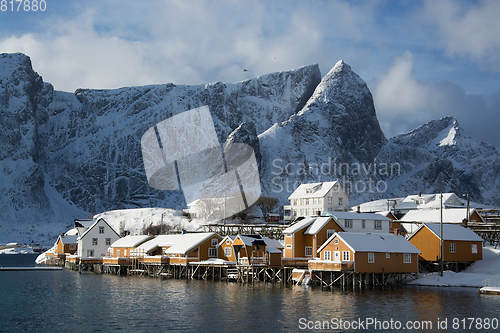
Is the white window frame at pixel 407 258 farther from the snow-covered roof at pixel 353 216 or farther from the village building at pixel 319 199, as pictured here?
the village building at pixel 319 199

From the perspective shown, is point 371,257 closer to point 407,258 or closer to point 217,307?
point 407,258

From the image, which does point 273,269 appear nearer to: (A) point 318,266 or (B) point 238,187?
(A) point 318,266

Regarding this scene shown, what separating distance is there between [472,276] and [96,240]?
190 feet

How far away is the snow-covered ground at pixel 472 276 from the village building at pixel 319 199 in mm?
46614

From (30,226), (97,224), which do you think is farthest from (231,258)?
(30,226)

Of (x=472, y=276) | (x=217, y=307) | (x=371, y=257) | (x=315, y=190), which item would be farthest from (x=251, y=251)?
(x=315, y=190)

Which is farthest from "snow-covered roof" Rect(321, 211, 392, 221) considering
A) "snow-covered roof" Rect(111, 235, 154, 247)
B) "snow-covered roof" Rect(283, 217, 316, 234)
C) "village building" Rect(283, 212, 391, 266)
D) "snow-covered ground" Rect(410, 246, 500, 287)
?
"snow-covered roof" Rect(111, 235, 154, 247)

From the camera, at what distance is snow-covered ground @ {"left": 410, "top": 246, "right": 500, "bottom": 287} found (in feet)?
184

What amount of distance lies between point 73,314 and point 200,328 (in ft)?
36.3

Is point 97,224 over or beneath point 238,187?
beneath

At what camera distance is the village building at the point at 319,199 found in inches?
4368

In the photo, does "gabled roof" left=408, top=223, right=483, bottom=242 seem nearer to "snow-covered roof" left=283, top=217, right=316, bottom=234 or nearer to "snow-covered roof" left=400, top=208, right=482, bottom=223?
"snow-covered roof" left=400, top=208, right=482, bottom=223

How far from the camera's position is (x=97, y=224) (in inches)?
3538

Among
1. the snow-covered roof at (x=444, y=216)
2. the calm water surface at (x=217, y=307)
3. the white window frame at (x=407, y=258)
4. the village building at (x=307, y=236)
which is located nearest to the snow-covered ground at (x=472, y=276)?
the white window frame at (x=407, y=258)
